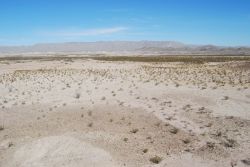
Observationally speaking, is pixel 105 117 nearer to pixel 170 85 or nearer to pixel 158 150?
pixel 158 150

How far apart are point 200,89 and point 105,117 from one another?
9.88 metres

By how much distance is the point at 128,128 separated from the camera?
14242mm

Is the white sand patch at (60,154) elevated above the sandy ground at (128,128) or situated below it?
below

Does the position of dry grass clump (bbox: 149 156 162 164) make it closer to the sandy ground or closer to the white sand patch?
the sandy ground

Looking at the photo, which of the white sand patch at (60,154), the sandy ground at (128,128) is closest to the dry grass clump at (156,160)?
the sandy ground at (128,128)

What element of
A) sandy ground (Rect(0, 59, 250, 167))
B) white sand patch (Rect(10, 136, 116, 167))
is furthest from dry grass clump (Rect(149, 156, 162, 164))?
white sand patch (Rect(10, 136, 116, 167))

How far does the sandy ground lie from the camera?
36.6 ft

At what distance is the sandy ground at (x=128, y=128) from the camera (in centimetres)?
1116

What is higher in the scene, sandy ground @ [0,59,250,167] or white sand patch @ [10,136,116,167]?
sandy ground @ [0,59,250,167]

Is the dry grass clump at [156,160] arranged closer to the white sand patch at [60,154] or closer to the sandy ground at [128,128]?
the sandy ground at [128,128]

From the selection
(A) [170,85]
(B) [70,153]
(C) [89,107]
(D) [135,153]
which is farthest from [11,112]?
(A) [170,85]

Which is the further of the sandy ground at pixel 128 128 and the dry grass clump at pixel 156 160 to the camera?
the sandy ground at pixel 128 128

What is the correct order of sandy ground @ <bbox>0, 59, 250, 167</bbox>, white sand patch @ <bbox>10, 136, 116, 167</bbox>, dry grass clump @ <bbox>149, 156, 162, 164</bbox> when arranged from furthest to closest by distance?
sandy ground @ <bbox>0, 59, 250, 167</bbox> → white sand patch @ <bbox>10, 136, 116, 167</bbox> → dry grass clump @ <bbox>149, 156, 162, 164</bbox>

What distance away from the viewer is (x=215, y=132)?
43.8 ft
